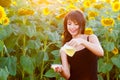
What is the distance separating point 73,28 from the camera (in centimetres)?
298

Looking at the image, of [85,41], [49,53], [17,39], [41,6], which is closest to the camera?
[85,41]

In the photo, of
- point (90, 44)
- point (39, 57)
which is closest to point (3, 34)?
point (39, 57)

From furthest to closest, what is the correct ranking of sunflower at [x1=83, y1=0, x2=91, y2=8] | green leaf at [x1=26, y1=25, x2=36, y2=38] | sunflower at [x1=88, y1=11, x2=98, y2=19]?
sunflower at [x1=83, y1=0, x2=91, y2=8] < sunflower at [x1=88, y1=11, x2=98, y2=19] < green leaf at [x1=26, y1=25, x2=36, y2=38]

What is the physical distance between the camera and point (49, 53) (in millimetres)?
3988

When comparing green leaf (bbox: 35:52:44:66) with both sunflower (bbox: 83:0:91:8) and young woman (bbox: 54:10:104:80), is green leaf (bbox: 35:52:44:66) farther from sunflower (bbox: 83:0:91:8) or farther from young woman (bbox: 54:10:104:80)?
sunflower (bbox: 83:0:91:8)

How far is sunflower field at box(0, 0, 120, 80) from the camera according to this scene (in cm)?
359

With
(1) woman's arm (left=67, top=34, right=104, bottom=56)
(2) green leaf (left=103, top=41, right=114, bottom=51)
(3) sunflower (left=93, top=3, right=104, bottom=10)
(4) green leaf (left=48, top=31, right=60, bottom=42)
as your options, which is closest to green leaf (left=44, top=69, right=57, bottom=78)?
(4) green leaf (left=48, top=31, right=60, bottom=42)

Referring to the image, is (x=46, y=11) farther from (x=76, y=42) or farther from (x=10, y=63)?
(x=76, y=42)

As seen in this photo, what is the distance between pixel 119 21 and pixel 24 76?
3.37 ft

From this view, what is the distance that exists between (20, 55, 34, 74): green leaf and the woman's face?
2.31 feet

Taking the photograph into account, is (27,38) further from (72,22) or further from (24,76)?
(72,22)

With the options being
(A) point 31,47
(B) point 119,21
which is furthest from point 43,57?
(B) point 119,21

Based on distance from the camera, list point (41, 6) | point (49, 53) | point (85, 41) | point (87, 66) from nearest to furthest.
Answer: point (85, 41) → point (87, 66) → point (49, 53) → point (41, 6)

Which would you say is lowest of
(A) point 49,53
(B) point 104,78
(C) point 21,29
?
(B) point 104,78
